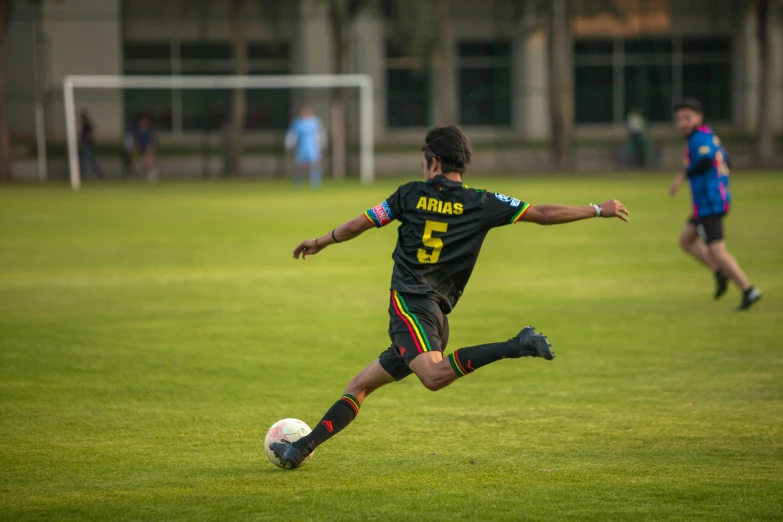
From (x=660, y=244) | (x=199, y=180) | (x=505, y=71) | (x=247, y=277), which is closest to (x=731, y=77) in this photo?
(x=505, y=71)

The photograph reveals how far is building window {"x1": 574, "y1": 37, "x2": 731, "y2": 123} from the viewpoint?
46.7 m

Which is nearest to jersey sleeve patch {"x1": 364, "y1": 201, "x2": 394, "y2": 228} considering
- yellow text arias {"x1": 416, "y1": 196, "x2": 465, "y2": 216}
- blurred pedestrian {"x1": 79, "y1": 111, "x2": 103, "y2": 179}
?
yellow text arias {"x1": 416, "y1": 196, "x2": 465, "y2": 216}

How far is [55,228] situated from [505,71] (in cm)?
2910

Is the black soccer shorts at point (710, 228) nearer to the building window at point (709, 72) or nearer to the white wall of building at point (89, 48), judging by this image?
the white wall of building at point (89, 48)

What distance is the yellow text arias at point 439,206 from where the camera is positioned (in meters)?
5.64

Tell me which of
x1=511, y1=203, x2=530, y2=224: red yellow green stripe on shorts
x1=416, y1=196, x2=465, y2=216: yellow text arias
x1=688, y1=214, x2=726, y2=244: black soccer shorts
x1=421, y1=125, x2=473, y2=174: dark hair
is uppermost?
x1=421, y1=125, x2=473, y2=174: dark hair

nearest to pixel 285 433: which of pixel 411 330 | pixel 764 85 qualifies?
pixel 411 330

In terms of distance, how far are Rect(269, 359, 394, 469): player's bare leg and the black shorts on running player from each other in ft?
0.28

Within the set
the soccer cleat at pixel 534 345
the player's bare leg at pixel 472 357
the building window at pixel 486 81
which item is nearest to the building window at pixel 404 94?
the building window at pixel 486 81

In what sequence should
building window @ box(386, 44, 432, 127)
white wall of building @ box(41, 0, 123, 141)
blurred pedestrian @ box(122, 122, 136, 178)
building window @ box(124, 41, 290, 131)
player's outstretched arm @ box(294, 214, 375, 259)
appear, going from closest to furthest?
player's outstretched arm @ box(294, 214, 375, 259) < blurred pedestrian @ box(122, 122, 136, 178) < white wall of building @ box(41, 0, 123, 141) < building window @ box(124, 41, 290, 131) < building window @ box(386, 44, 432, 127)

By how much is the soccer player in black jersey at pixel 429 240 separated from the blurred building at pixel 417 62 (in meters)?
34.5

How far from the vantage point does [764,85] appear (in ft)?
135

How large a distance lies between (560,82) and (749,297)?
94.2ft

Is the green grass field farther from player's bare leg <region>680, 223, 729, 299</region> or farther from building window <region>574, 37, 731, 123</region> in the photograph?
building window <region>574, 37, 731, 123</region>
